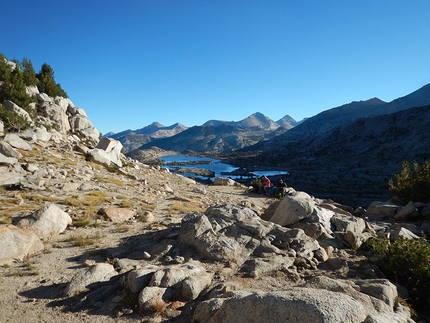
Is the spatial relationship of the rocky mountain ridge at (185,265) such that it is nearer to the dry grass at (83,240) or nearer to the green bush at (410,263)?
the dry grass at (83,240)

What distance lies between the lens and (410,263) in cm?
666

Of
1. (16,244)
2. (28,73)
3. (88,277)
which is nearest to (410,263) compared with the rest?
(88,277)

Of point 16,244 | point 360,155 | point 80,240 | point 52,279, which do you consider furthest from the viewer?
point 360,155

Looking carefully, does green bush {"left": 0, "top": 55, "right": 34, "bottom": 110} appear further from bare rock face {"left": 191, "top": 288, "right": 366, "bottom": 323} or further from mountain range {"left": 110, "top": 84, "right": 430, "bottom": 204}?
mountain range {"left": 110, "top": 84, "right": 430, "bottom": 204}

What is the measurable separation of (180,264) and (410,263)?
6.23m

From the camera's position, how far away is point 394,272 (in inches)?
271

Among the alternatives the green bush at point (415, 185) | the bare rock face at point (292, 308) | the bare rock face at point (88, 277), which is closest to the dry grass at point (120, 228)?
the bare rock face at point (88, 277)

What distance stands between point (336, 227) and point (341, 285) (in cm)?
525

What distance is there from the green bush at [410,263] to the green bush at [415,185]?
1288cm

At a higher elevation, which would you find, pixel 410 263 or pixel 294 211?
pixel 294 211

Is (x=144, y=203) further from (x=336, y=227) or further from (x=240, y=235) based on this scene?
(x=336, y=227)

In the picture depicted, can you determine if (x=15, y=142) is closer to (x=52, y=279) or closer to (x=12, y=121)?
(x=12, y=121)

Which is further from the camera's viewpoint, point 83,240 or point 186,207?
point 186,207

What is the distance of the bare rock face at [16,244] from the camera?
23.0 ft
